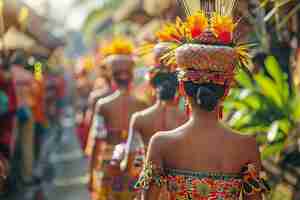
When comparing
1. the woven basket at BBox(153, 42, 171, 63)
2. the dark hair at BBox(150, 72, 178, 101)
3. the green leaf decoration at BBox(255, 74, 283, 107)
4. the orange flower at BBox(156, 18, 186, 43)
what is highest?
the orange flower at BBox(156, 18, 186, 43)

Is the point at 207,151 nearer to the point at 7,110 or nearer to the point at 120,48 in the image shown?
the point at 120,48

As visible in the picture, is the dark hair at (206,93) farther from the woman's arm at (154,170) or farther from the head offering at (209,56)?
the woman's arm at (154,170)

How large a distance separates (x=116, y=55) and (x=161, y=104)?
1.84 m

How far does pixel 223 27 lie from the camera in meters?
4.37

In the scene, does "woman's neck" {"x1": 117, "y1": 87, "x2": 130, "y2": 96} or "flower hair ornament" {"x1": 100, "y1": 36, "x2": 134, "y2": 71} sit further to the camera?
"flower hair ornament" {"x1": 100, "y1": 36, "x2": 134, "y2": 71}

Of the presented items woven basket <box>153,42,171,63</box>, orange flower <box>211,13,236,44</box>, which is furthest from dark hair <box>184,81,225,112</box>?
woven basket <box>153,42,171,63</box>

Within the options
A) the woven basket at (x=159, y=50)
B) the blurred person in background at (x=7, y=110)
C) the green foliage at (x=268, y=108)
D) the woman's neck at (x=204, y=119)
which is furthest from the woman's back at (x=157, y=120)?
the blurred person in background at (x=7, y=110)

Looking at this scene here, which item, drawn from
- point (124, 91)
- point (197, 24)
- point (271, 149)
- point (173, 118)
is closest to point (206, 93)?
point (197, 24)

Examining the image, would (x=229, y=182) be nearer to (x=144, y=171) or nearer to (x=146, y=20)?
(x=144, y=171)

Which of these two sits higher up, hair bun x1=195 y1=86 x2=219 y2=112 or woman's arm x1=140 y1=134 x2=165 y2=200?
hair bun x1=195 y1=86 x2=219 y2=112

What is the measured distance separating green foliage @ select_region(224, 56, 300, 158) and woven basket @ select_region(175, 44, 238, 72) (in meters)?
3.32

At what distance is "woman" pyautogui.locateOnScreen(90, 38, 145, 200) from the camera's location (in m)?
7.52

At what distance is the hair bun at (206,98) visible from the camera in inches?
168

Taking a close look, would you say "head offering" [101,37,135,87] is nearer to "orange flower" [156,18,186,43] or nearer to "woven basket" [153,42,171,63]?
"woven basket" [153,42,171,63]
